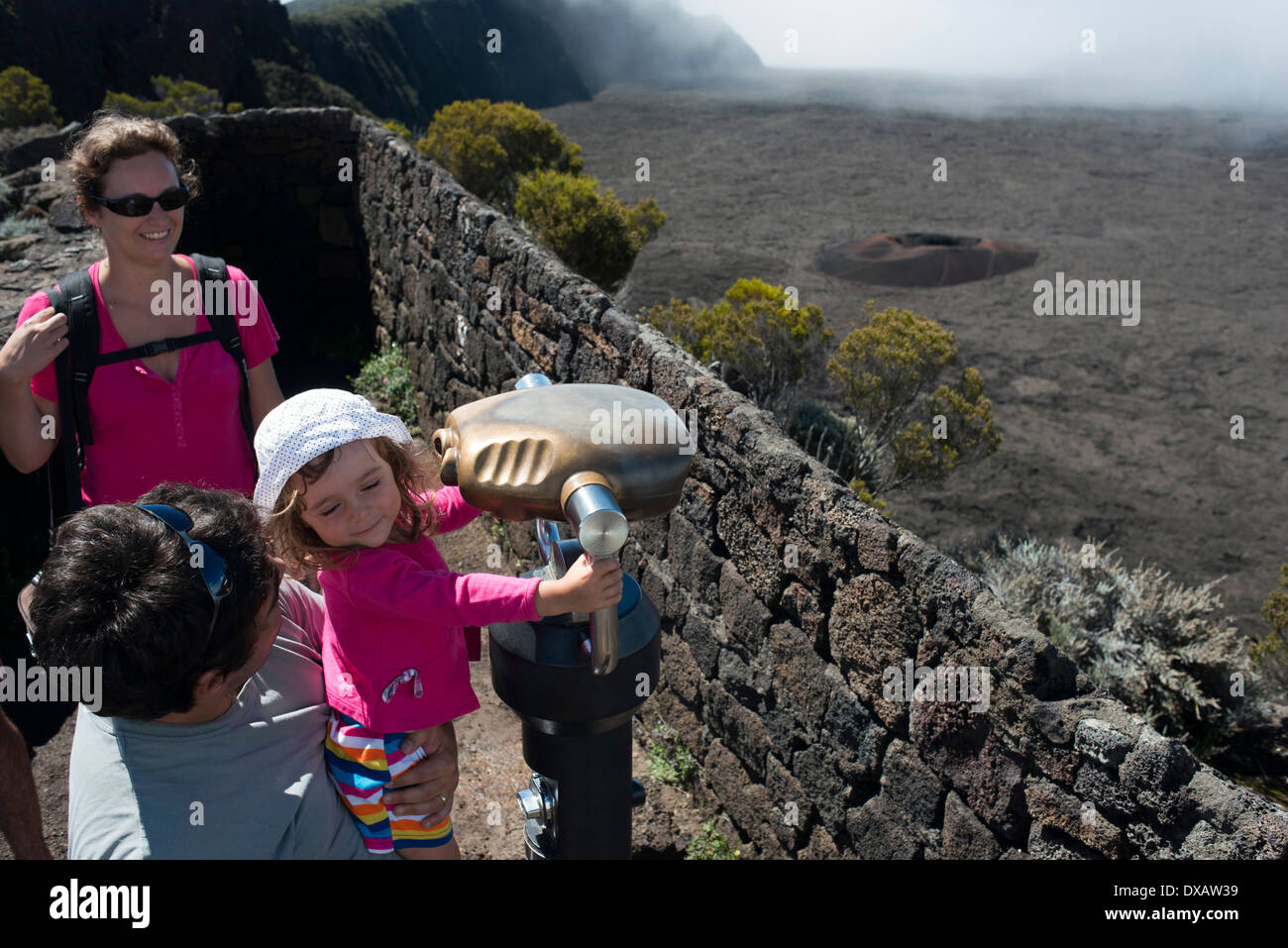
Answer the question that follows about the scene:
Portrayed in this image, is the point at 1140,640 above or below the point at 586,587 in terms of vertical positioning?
below

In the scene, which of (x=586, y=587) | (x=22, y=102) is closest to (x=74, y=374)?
(x=586, y=587)

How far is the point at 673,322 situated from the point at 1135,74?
44.2 metres

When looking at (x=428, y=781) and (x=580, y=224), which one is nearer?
(x=428, y=781)

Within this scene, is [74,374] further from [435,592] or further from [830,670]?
[830,670]

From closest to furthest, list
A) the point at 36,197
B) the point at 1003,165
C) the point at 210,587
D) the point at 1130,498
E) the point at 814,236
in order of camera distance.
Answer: the point at 210,587
the point at 36,197
the point at 1130,498
the point at 814,236
the point at 1003,165

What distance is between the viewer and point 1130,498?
365 inches

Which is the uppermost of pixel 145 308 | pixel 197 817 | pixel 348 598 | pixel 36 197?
pixel 36 197

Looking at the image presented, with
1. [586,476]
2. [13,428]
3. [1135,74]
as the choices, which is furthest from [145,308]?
[1135,74]

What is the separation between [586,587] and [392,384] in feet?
19.4

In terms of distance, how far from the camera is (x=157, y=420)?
8.96 feet

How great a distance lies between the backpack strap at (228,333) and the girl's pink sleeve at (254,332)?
18 mm

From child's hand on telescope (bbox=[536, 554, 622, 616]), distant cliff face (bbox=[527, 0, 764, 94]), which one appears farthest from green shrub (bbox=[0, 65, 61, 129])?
distant cliff face (bbox=[527, 0, 764, 94])

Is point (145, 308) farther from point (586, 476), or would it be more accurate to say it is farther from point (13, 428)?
point (586, 476)

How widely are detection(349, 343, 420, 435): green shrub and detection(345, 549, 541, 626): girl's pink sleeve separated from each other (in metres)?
5.01
